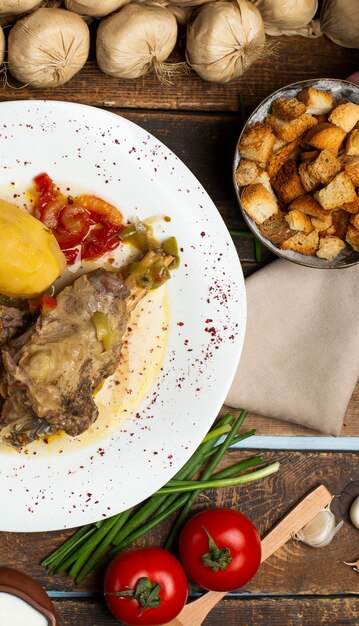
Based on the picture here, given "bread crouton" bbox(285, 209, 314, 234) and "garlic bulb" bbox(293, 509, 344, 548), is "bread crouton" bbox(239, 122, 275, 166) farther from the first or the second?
"garlic bulb" bbox(293, 509, 344, 548)

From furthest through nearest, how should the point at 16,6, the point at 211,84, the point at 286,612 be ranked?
the point at 286,612, the point at 211,84, the point at 16,6

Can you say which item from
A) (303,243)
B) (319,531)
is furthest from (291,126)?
(319,531)

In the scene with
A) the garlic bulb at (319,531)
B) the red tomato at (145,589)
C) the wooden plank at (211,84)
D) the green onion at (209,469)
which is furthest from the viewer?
the garlic bulb at (319,531)

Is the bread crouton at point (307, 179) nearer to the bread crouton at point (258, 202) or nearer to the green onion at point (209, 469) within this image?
the bread crouton at point (258, 202)

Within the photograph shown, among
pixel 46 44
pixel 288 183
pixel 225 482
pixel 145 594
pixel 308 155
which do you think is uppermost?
pixel 46 44

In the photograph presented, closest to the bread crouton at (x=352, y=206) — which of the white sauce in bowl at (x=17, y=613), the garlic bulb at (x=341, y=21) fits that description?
the garlic bulb at (x=341, y=21)

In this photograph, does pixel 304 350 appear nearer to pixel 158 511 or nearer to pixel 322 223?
pixel 322 223
